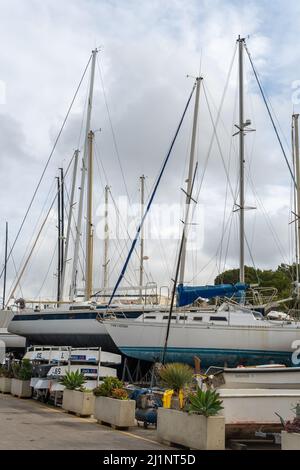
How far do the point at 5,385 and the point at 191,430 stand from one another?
614 inches

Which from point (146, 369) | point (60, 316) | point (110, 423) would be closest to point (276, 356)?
point (146, 369)

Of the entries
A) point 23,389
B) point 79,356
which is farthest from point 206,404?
point 23,389

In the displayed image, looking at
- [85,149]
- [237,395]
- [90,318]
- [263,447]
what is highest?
[85,149]

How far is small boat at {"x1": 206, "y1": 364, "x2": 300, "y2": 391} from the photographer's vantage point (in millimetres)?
14922

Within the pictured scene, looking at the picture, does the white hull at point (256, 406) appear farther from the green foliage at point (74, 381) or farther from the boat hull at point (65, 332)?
the boat hull at point (65, 332)

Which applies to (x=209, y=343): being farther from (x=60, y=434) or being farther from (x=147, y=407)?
(x=60, y=434)

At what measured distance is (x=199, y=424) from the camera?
11125 mm

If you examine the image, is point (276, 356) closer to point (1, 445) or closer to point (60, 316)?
point (60, 316)

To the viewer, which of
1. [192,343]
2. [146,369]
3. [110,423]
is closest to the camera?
[110,423]

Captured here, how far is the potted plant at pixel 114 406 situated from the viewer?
14570 millimetres

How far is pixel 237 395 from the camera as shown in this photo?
1238cm

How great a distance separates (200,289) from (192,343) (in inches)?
114

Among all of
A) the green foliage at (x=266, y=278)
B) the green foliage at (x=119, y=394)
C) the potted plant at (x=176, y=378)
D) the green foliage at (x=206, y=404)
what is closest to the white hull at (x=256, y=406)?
the green foliage at (x=206, y=404)

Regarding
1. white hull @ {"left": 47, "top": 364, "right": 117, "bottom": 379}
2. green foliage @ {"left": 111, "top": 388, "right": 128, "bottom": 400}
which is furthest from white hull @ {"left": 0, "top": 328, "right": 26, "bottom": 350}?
green foliage @ {"left": 111, "top": 388, "right": 128, "bottom": 400}
